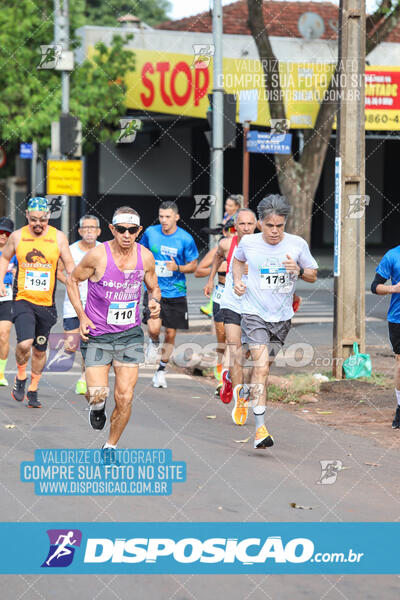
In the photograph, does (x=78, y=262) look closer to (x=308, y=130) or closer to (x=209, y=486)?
(x=209, y=486)

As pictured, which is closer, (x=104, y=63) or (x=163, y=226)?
(x=163, y=226)

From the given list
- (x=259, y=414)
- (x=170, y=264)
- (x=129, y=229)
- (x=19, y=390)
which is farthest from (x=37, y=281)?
(x=259, y=414)

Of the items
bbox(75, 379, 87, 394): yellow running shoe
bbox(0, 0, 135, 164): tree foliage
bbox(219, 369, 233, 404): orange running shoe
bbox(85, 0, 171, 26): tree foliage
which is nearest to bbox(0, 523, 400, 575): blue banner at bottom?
bbox(219, 369, 233, 404): orange running shoe

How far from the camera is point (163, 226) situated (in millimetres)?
11492

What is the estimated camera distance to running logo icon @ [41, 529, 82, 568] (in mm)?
5410

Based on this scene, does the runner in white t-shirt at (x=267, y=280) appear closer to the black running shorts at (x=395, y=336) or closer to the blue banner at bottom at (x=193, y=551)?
the black running shorts at (x=395, y=336)

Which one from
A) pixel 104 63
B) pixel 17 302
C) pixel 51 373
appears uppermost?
pixel 104 63

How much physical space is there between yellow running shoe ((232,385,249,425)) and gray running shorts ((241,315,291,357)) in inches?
26.8

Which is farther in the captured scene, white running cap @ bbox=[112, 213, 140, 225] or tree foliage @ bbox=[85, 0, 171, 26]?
tree foliage @ bbox=[85, 0, 171, 26]

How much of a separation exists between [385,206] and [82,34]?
1337cm

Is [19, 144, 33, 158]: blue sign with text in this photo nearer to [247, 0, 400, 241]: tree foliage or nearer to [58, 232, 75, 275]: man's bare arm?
[247, 0, 400, 241]: tree foliage

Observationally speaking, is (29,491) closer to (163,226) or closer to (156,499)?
(156,499)

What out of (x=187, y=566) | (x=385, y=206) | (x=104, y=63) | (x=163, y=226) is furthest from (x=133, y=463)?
(x=385, y=206)

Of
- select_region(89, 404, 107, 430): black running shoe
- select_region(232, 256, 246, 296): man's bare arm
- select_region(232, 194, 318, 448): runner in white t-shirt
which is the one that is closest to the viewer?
select_region(89, 404, 107, 430): black running shoe
